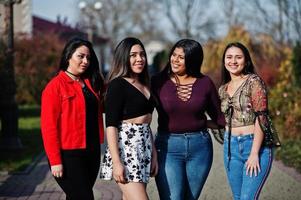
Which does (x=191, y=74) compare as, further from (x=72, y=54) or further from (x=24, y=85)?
(x=24, y=85)

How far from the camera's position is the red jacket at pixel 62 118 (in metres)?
4.37

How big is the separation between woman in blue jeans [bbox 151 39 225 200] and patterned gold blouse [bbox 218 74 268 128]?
21 cm

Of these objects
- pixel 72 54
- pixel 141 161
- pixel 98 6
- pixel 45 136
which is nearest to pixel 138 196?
pixel 141 161

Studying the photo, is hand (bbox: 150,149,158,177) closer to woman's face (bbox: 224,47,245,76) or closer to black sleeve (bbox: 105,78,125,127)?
black sleeve (bbox: 105,78,125,127)

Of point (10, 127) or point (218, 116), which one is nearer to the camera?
point (218, 116)

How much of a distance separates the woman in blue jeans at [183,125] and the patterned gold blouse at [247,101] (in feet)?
0.68

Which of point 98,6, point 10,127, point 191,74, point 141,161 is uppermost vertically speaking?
point 98,6

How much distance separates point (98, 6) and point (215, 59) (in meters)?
6.00

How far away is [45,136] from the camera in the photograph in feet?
14.3

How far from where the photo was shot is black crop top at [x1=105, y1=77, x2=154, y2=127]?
4.25 meters

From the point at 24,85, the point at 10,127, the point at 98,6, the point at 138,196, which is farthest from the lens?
the point at 98,6

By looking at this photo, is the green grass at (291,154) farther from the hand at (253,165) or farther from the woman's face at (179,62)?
the woman's face at (179,62)

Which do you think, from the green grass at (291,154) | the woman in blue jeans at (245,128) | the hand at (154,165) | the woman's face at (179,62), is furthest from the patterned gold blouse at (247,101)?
the green grass at (291,154)

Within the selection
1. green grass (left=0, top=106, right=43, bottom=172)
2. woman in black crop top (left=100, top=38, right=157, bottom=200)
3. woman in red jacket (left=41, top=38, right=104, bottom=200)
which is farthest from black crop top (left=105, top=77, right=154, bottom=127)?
green grass (left=0, top=106, right=43, bottom=172)
